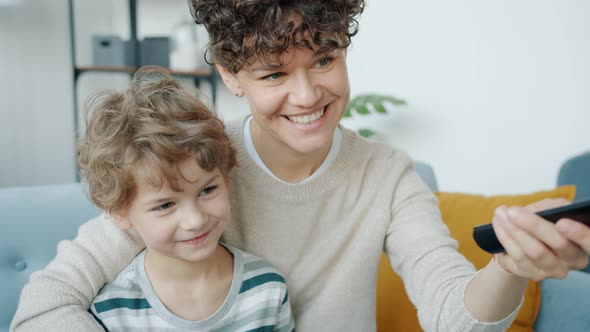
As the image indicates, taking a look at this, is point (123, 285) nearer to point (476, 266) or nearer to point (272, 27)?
point (272, 27)

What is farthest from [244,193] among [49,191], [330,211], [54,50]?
[54,50]

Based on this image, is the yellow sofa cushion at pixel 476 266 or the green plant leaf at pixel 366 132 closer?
the yellow sofa cushion at pixel 476 266

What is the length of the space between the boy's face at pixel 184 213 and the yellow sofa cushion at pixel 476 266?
650 millimetres

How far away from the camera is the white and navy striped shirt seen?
3.73 feet

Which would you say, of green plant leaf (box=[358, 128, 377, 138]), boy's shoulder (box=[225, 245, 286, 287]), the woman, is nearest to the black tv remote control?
the woman

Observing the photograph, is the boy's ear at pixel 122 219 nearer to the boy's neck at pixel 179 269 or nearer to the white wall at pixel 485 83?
the boy's neck at pixel 179 269

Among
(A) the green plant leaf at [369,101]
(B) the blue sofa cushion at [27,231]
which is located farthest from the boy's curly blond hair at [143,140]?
(A) the green plant leaf at [369,101]

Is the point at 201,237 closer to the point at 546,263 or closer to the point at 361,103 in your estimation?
the point at 546,263

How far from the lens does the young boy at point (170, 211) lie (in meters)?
1.09

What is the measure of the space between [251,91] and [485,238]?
0.56 meters

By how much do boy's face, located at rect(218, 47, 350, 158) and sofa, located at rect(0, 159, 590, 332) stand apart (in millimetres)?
591

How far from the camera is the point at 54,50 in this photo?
3812 millimetres

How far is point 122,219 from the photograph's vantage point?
1167 millimetres

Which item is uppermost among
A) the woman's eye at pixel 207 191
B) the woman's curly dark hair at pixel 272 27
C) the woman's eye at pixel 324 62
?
the woman's curly dark hair at pixel 272 27
